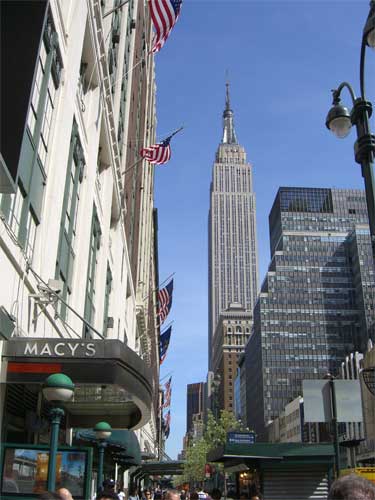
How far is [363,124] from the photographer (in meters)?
10.6

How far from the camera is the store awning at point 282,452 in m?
21.1

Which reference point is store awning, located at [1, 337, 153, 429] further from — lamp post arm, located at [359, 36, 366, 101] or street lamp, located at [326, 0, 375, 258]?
lamp post arm, located at [359, 36, 366, 101]

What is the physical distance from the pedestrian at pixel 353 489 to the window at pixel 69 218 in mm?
15565

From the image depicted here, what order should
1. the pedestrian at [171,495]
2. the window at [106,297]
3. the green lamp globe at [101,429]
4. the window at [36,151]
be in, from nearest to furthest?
the pedestrian at [171,495]
the window at [36,151]
the green lamp globe at [101,429]
the window at [106,297]

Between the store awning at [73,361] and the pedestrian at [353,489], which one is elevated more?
the store awning at [73,361]

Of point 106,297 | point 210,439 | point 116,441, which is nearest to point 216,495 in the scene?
point 116,441

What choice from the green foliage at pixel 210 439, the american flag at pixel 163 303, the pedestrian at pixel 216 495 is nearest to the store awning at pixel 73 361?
the pedestrian at pixel 216 495

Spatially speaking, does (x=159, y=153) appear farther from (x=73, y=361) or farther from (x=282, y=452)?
(x=73, y=361)

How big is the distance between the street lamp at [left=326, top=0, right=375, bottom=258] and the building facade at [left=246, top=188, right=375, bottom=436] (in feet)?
449

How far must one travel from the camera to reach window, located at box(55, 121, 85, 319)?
1869cm

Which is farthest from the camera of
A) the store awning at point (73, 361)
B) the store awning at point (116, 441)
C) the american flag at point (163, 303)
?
the american flag at point (163, 303)

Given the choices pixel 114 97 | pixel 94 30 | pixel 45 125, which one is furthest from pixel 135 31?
pixel 45 125

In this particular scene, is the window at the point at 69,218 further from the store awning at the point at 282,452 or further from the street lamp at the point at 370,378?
the street lamp at the point at 370,378

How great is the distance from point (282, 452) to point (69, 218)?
11.4 metres
